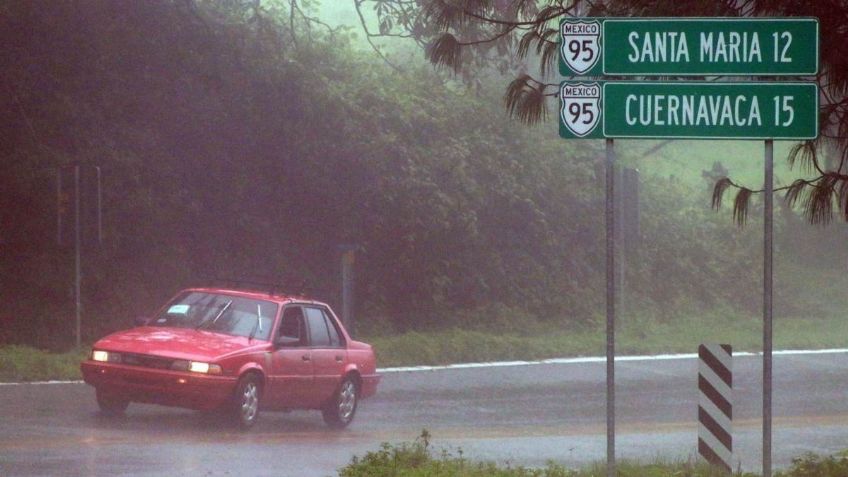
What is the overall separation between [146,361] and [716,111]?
755 centimetres

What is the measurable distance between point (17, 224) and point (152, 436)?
12.2 m

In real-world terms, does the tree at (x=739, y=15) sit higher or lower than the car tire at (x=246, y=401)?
higher

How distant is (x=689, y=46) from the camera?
9.65m

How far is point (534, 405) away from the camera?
1939cm

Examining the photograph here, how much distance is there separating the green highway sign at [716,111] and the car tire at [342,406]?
788cm

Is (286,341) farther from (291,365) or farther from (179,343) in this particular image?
(179,343)

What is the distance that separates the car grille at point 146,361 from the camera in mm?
14992

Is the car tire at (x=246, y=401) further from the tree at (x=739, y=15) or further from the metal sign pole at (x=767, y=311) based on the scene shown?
the metal sign pole at (x=767, y=311)

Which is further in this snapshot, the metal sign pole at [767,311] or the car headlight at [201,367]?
the car headlight at [201,367]

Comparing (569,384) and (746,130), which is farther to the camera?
(569,384)

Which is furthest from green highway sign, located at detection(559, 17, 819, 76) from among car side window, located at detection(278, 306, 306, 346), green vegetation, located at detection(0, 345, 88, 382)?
green vegetation, located at detection(0, 345, 88, 382)

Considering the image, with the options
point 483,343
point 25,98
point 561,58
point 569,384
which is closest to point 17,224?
point 25,98

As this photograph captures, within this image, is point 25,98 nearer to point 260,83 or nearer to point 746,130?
point 260,83

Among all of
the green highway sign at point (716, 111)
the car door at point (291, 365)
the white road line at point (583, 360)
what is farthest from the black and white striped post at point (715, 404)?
the white road line at point (583, 360)
